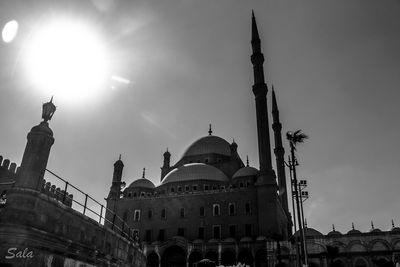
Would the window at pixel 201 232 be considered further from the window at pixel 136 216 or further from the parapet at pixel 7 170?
the parapet at pixel 7 170

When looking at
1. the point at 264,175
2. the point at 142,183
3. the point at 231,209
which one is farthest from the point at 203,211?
the point at 142,183

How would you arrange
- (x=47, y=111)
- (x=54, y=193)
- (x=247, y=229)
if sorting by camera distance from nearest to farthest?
(x=47, y=111) < (x=54, y=193) < (x=247, y=229)

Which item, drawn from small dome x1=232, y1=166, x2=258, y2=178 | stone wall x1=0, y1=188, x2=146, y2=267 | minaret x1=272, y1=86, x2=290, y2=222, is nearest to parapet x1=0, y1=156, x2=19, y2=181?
stone wall x1=0, y1=188, x2=146, y2=267

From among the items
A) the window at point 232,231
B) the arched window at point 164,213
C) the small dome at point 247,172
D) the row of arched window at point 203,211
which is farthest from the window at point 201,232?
the small dome at point 247,172

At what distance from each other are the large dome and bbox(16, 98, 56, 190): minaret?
127 feet

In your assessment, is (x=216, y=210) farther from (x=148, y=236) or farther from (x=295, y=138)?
(x=295, y=138)

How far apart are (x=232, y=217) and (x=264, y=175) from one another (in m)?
5.75

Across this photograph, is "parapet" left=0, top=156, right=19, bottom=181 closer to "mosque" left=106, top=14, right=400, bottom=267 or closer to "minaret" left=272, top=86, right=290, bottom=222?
"mosque" left=106, top=14, right=400, bottom=267

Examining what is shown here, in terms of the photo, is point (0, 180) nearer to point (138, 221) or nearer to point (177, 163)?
point (138, 221)

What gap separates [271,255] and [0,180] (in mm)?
22937

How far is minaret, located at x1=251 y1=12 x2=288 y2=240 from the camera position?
35531 mm

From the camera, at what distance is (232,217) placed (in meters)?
38.3

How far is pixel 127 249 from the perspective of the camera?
18.6 m

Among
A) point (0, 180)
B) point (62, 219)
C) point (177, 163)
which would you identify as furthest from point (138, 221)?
point (62, 219)
